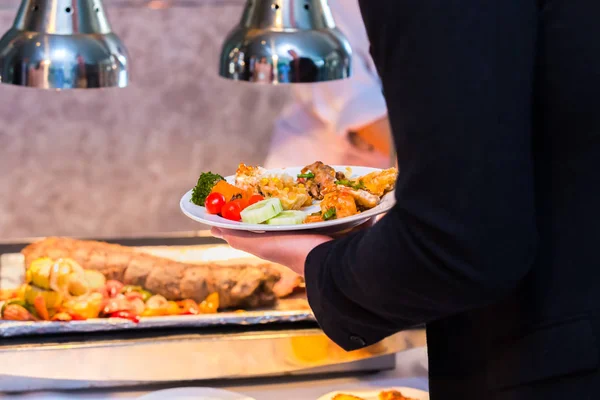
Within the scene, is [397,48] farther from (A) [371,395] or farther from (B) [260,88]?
(B) [260,88]

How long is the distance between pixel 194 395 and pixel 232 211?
1.99ft

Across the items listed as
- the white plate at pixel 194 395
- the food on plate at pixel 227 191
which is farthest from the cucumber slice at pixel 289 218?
the white plate at pixel 194 395

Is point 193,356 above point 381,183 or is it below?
below

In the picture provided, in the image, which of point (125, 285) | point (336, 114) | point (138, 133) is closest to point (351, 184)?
point (125, 285)

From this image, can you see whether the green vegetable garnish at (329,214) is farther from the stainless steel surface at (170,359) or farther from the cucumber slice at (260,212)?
the stainless steel surface at (170,359)

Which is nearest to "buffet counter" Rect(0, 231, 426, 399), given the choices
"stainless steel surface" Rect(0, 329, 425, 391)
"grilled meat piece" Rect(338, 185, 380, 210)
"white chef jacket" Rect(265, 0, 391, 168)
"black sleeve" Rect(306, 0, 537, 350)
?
"stainless steel surface" Rect(0, 329, 425, 391)

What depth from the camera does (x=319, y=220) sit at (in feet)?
3.69

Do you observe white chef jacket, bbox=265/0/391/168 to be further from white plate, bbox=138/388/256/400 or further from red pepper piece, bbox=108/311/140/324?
white plate, bbox=138/388/256/400

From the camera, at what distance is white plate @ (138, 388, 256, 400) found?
5.17ft

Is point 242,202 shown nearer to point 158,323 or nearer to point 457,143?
point 457,143

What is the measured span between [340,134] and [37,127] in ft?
3.87

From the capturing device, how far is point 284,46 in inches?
55.8

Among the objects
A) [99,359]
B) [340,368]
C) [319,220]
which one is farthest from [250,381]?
[319,220]

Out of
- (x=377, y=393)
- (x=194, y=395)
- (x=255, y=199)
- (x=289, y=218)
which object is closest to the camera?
(x=289, y=218)
